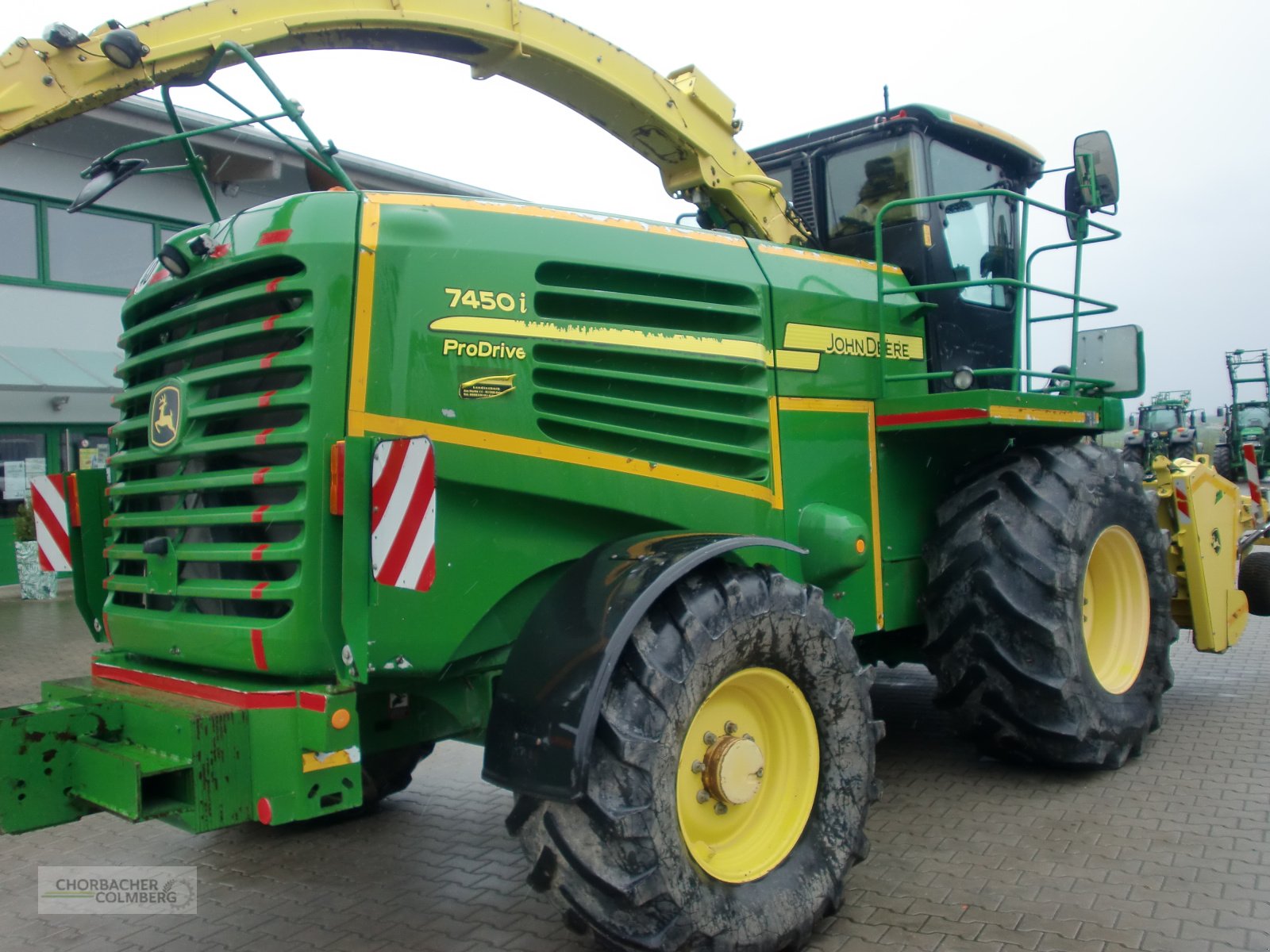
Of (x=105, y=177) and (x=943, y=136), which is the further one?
(x=943, y=136)

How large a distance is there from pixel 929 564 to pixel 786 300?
1.49 m

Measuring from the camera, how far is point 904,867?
13.5ft

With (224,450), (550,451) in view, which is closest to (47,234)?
(224,450)

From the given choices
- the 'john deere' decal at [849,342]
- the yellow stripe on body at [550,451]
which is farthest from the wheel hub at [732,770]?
the 'john deere' decal at [849,342]

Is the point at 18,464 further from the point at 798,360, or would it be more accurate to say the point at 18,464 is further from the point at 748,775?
the point at 748,775

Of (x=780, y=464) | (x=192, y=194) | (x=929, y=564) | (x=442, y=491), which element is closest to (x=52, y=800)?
(x=442, y=491)

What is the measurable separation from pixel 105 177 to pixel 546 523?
195 cm

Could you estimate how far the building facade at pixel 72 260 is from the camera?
537 inches

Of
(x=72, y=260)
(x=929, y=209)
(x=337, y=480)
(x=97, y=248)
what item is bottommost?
(x=337, y=480)

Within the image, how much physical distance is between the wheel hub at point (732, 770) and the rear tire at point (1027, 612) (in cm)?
179

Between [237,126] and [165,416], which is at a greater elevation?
[237,126]

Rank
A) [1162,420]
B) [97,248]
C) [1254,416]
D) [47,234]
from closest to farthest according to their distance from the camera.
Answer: [47,234] → [97,248] → [1254,416] → [1162,420]

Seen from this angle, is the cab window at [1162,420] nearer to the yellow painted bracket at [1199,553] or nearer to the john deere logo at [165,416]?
the yellow painted bracket at [1199,553]

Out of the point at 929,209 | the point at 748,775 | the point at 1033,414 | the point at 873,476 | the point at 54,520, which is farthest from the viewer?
the point at 929,209
